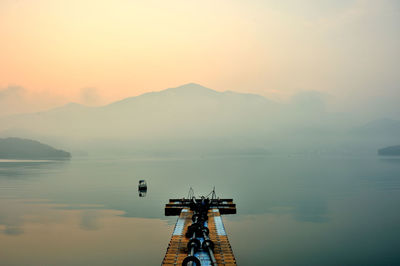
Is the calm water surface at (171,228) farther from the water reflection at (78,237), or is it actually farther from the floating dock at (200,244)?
the floating dock at (200,244)

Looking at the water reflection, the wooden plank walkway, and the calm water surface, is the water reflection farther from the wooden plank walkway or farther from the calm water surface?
the wooden plank walkway

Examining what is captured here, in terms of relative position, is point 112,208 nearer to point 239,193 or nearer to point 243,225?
point 243,225

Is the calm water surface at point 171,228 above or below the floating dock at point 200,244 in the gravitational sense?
below

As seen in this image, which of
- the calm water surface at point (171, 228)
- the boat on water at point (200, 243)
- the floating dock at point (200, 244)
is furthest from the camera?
the calm water surface at point (171, 228)

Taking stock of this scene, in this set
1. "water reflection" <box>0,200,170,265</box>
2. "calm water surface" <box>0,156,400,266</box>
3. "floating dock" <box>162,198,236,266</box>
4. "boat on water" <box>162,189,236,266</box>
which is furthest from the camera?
"calm water surface" <box>0,156,400,266</box>

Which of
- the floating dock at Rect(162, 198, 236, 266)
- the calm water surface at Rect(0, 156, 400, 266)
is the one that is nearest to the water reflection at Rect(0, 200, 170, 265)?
the calm water surface at Rect(0, 156, 400, 266)

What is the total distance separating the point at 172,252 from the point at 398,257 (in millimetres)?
17730

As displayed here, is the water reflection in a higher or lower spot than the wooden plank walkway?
lower

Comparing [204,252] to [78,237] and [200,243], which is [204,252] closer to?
[200,243]

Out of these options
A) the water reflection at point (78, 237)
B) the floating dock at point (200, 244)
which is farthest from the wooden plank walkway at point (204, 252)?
the water reflection at point (78, 237)

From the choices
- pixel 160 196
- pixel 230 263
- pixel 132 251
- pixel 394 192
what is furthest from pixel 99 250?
pixel 394 192

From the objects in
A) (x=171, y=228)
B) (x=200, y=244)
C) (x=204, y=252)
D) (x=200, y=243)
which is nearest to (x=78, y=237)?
(x=171, y=228)

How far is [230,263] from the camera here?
66.0 ft

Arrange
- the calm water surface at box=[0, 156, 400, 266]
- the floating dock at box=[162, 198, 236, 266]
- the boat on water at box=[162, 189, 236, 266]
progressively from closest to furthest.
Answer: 1. the boat on water at box=[162, 189, 236, 266]
2. the floating dock at box=[162, 198, 236, 266]
3. the calm water surface at box=[0, 156, 400, 266]
